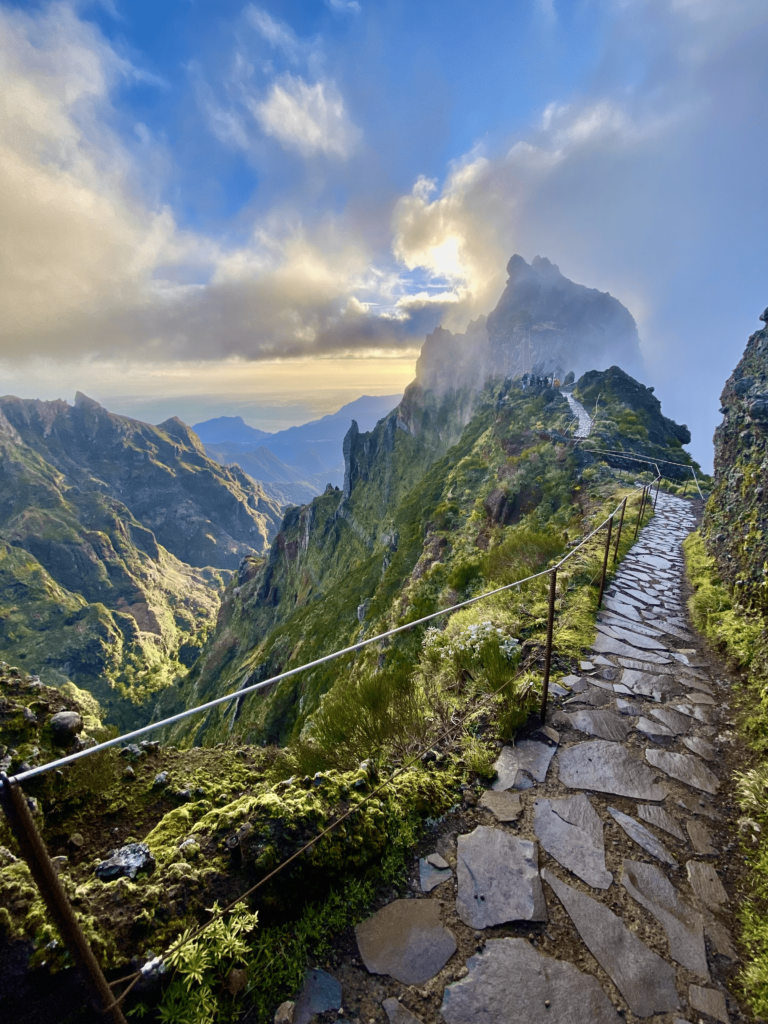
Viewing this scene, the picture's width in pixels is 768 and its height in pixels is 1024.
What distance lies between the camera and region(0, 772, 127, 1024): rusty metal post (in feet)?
5.52

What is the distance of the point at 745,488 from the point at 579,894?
903cm

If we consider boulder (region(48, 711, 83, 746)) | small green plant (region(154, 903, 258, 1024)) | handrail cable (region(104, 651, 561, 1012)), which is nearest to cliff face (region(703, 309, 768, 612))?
handrail cable (region(104, 651, 561, 1012))

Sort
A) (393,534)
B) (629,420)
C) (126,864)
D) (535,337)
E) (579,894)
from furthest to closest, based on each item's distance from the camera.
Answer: (535,337) → (393,534) → (629,420) → (579,894) → (126,864)

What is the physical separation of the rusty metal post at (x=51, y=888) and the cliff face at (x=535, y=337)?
9767cm

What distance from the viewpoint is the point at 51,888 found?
5.81 ft

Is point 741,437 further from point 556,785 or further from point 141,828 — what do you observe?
point 141,828

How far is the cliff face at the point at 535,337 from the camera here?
113 meters

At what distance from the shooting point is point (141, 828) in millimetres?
3645

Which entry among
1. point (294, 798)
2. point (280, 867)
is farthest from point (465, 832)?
point (280, 867)

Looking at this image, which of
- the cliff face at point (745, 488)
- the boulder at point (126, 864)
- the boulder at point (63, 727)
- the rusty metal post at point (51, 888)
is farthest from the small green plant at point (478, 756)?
the cliff face at point (745, 488)

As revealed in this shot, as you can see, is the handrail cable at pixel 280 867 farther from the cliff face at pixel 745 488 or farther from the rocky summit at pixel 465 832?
the cliff face at pixel 745 488

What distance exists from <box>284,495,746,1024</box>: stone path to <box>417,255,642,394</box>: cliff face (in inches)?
3723

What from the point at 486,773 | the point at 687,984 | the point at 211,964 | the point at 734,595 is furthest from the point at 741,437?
the point at 211,964

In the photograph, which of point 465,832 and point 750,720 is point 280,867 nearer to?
point 465,832
